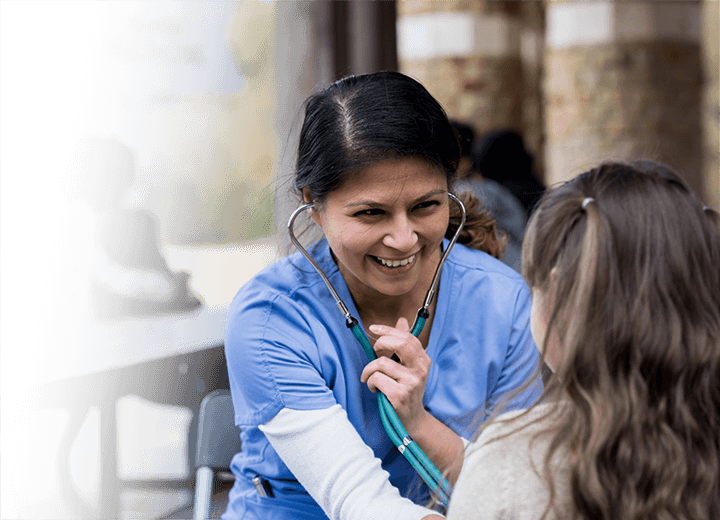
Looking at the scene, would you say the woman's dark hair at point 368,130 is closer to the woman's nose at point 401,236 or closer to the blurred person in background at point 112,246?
the woman's nose at point 401,236

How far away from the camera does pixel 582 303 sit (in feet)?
2.53

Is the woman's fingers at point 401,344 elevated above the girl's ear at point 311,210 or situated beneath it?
situated beneath

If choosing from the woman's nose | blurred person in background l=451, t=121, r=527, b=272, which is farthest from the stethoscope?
blurred person in background l=451, t=121, r=527, b=272

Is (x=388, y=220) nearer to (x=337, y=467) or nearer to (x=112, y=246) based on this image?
(x=337, y=467)

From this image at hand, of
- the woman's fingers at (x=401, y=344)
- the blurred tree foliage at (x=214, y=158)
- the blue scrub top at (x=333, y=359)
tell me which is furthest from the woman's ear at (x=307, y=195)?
the blurred tree foliage at (x=214, y=158)

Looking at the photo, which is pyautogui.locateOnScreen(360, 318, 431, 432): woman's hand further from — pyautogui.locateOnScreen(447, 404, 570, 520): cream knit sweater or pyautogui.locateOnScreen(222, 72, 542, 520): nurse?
pyautogui.locateOnScreen(447, 404, 570, 520): cream knit sweater

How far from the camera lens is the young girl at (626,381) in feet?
2.47

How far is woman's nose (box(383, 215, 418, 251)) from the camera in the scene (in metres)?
1.13

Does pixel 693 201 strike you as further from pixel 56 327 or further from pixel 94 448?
pixel 94 448

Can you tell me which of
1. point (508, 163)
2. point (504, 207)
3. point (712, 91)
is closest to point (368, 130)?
point (504, 207)

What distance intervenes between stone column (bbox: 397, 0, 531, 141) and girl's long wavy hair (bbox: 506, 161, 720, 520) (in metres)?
3.45

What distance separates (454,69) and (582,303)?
12.0ft

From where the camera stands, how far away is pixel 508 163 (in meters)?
3.07

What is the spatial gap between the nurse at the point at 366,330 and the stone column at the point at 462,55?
119 inches
